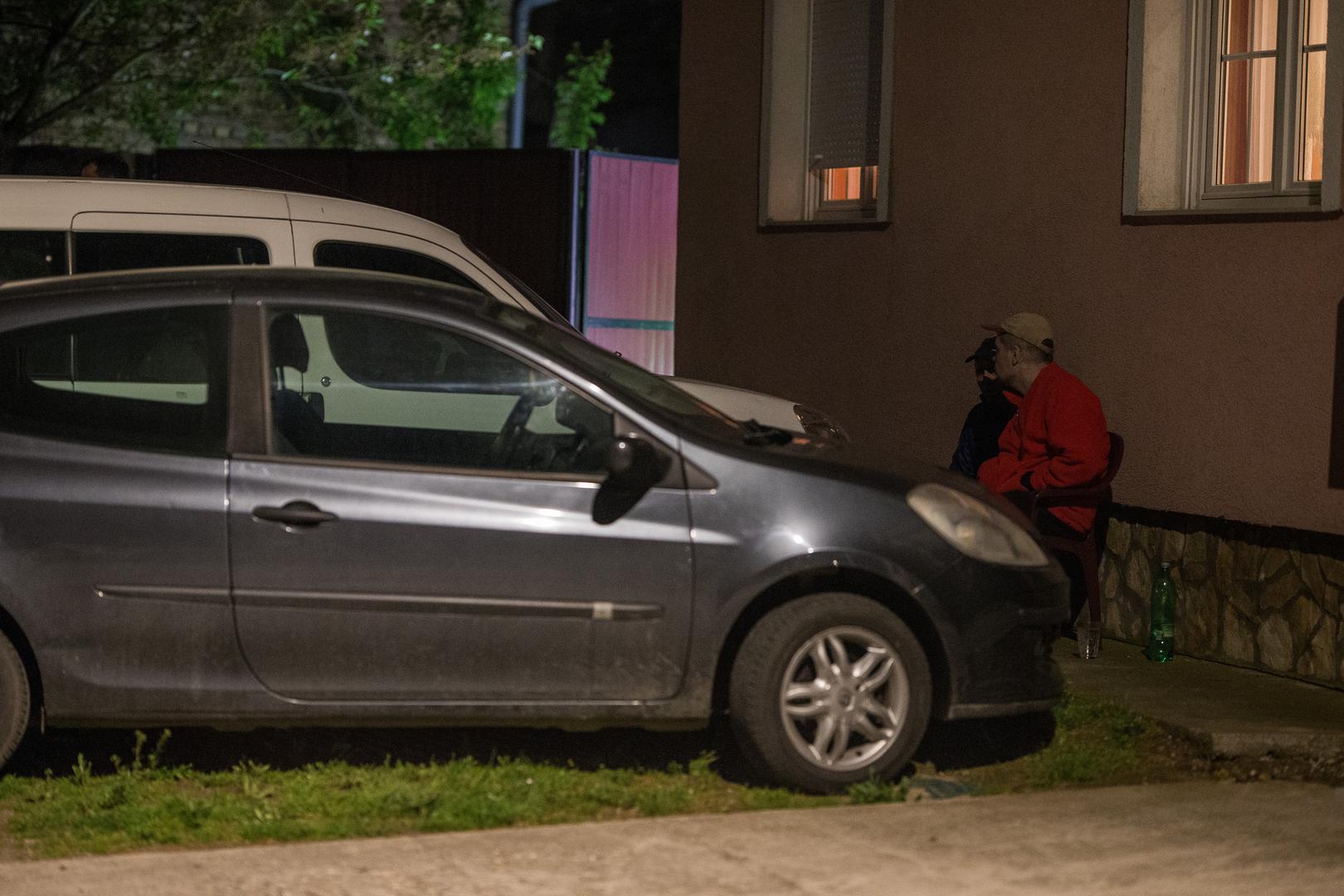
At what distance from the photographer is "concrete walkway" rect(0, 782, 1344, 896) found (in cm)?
497

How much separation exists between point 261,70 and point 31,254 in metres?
15.3

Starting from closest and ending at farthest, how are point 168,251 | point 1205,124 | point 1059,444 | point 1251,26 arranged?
1. point 168,251
2. point 1059,444
3. point 1251,26
4. point 1205,124

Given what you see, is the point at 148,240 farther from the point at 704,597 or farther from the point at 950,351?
the point at 950,351

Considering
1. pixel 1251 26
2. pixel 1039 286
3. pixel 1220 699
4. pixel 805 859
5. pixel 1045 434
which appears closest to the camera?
pixel 805 859

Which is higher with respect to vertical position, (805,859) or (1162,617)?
(1162,617)

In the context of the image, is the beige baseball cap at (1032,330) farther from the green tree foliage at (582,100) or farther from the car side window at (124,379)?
→ the green tree foliage at (582,100)

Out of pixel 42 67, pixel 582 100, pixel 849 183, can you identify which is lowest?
pixel 849 183

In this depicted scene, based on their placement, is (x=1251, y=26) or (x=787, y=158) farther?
(x=787, y=158)

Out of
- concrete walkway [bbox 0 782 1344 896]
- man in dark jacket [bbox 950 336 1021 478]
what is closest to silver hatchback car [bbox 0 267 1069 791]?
concrete walkway [bbox 0 782 1344 896]

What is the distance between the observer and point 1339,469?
25.9ft

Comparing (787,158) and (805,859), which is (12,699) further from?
(787,158)

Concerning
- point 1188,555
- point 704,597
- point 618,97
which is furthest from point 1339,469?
point 618,97

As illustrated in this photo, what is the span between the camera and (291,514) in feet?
18.9

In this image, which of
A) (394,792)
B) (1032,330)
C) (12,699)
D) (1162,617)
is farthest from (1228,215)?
(12,699)
